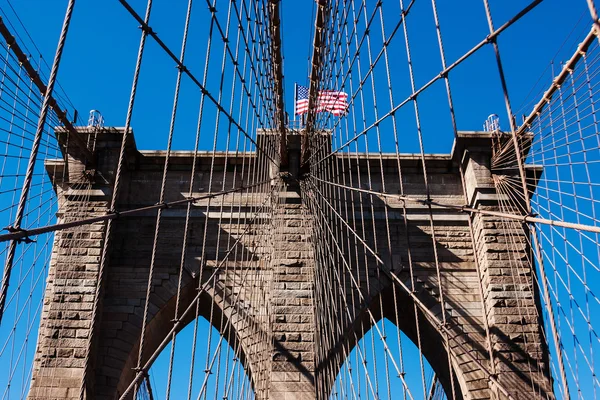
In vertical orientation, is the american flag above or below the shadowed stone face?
above

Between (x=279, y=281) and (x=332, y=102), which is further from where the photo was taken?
(x=332, y=102)

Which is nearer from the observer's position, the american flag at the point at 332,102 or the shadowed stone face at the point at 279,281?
the shadowed stone face at the point at 279,281

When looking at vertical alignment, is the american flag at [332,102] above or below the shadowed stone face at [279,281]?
above

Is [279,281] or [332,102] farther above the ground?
[332,102]

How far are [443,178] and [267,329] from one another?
4.22 metres

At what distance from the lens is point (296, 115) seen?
1528 cm

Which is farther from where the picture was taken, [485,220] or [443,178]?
[443,178]

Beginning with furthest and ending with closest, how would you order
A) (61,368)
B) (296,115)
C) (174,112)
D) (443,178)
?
(296,115) → (443,178) → (61,368) → (174,112)

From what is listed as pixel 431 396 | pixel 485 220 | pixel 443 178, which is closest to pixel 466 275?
pixel 485 220

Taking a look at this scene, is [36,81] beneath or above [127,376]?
above

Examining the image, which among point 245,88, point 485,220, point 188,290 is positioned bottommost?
point 188,290

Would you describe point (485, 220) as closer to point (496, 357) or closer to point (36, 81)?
point (496, 357)

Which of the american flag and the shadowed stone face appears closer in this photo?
the shadowed stone face

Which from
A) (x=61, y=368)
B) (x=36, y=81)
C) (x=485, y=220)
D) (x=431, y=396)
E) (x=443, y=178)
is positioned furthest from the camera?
(x=431, y=396)
